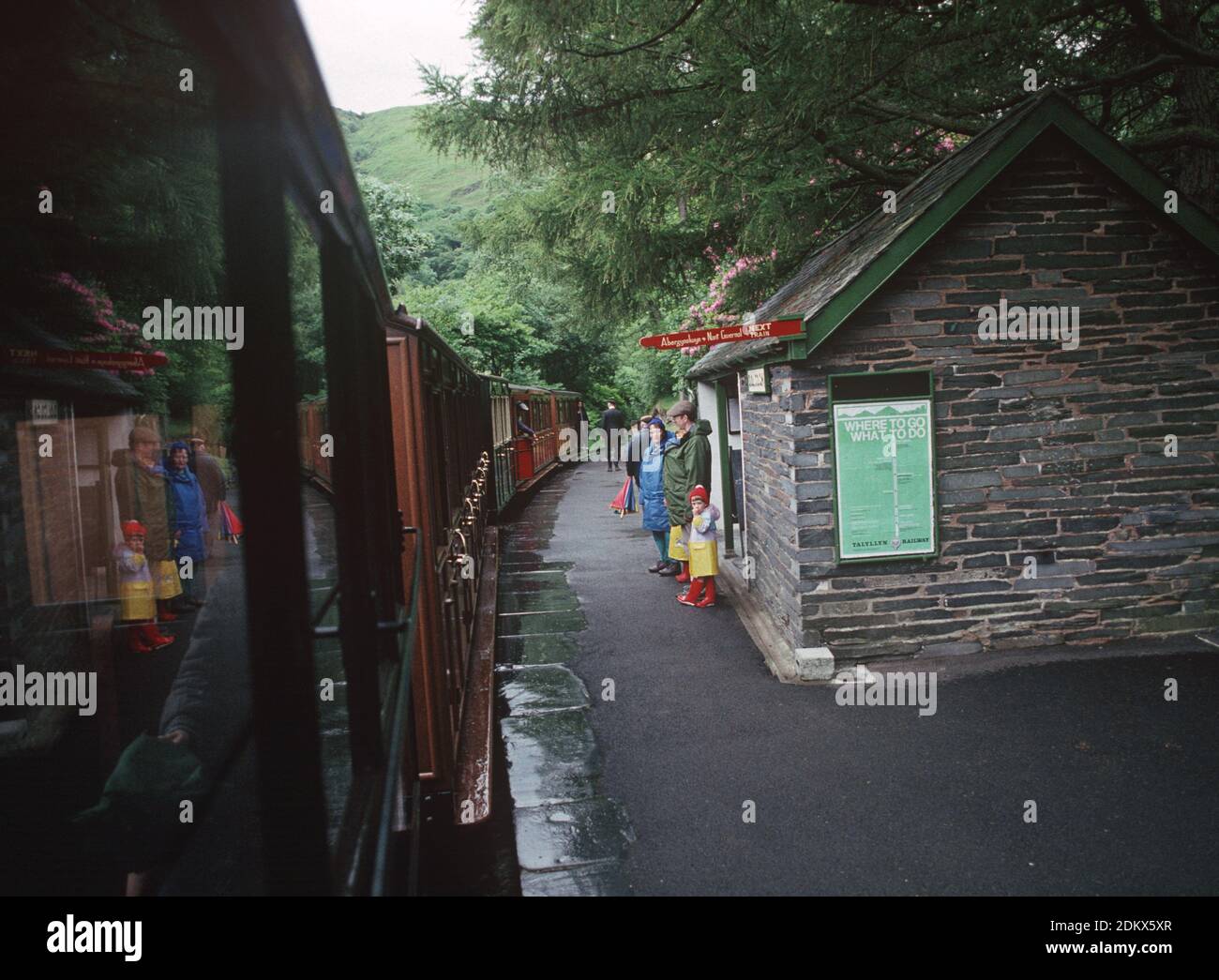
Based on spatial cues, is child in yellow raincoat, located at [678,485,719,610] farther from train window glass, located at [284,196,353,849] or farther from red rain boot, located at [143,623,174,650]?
train window glass, located at [284,196,353,849]

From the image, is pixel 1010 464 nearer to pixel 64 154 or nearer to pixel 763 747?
pixel 763 747

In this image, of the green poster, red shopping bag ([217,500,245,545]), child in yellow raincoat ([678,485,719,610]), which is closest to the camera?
the green poster

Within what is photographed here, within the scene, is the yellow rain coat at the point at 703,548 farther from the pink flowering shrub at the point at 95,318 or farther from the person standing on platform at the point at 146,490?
the pink flowering shrub at the point at 95,318

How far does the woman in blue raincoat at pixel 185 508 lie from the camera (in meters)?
7.34

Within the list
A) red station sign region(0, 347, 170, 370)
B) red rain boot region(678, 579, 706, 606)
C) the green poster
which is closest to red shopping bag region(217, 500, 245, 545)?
red rain boot region(678, 579, 706, 606)

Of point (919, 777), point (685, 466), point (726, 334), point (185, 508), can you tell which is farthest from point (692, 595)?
point (185, 508)

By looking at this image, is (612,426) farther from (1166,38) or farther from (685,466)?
(1166,38)

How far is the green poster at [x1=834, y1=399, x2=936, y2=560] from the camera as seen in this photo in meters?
7.00

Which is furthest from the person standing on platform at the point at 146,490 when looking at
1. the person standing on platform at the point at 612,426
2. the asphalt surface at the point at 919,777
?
the person standing on platform at the point at 612,426

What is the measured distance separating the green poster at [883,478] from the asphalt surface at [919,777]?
3.76 feet

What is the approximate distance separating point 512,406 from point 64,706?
15246 mm

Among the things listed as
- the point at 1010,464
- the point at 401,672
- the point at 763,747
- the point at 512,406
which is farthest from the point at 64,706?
the point at 512,406

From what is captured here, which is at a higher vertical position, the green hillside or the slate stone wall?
the green hillside

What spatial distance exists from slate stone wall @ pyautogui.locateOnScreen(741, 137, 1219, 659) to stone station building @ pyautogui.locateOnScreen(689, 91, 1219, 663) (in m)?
0.02
